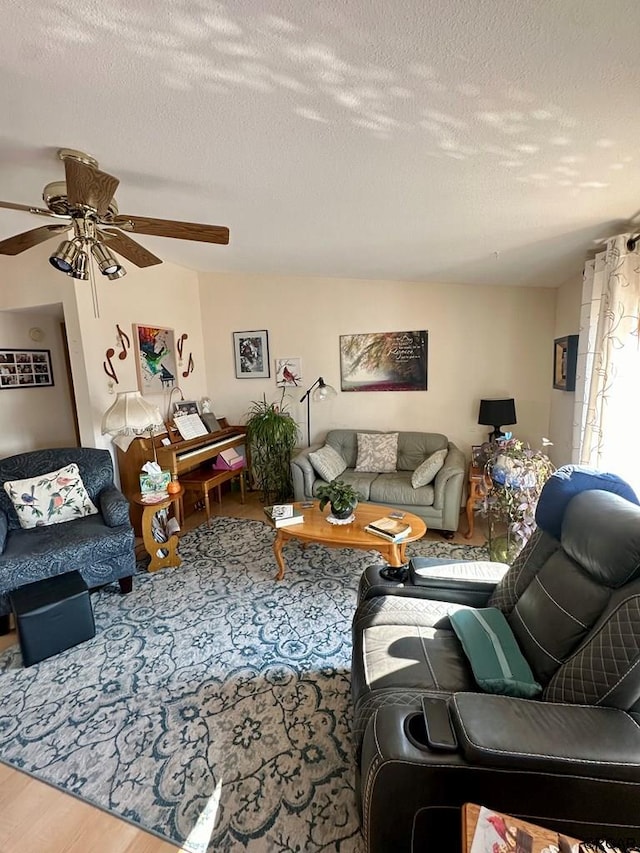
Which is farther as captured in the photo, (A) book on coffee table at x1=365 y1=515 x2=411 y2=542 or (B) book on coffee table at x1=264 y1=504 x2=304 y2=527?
(B) book on coffee table at x1=264 y1=504 x2=304 y2=527

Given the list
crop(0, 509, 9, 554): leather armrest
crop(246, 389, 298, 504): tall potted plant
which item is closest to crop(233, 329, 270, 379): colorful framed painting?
crop(246, 389, 298, 504): tall potted plant

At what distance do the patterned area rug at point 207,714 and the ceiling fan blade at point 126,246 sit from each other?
223cm

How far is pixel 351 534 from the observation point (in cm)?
251

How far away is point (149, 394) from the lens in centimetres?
388

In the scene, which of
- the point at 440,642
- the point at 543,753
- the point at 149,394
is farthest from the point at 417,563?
the point at 149,394

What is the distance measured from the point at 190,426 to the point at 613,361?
358cm

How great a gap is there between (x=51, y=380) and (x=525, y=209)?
4647mm

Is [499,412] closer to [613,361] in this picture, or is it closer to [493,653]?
[613,361]

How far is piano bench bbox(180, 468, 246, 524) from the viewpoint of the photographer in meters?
3.72

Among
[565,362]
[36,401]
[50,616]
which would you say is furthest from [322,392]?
[36,401]

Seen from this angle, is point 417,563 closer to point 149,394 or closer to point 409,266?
point 409,266

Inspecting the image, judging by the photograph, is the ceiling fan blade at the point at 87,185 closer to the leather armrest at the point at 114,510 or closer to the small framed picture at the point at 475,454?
the leather armrest at the point at 114,510

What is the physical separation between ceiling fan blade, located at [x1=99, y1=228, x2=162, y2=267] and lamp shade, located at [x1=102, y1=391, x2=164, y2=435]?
41.5 inches

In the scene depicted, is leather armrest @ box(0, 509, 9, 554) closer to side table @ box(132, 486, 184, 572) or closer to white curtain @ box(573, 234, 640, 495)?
side table @ box(132, 486, 184, 572)
